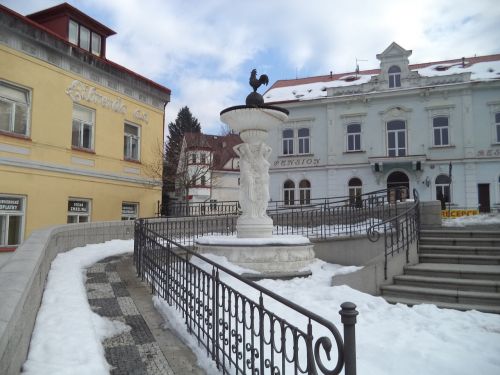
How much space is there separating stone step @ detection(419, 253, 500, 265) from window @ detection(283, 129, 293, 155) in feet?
67.7

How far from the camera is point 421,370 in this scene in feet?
13.9

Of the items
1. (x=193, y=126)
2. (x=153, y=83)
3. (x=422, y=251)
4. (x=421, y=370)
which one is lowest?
(x=421, y=370)

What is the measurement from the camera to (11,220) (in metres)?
12.9

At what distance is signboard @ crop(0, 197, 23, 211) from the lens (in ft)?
41.4

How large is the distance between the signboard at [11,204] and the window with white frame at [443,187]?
2288 centimetres

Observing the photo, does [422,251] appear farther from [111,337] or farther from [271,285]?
[111,337]

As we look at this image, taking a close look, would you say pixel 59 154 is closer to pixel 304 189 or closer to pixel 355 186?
pixel 304 189

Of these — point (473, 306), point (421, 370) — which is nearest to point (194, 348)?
point (421, 370)

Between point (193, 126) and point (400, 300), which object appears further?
point (193, 126)

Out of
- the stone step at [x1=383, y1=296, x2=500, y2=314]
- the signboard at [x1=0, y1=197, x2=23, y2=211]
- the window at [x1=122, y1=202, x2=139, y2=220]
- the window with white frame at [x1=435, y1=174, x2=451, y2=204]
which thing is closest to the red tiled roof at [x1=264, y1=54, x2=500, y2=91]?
the window with white frame at [x1=435, y1=174, x2=451, y2=204]

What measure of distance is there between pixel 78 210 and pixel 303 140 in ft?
57.9

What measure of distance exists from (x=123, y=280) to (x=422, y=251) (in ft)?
21.7

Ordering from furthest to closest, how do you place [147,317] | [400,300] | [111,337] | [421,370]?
[400,300] → [147,317] → [111,337] → [421,370]

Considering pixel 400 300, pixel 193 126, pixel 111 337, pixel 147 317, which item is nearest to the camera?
pixel 111 337
